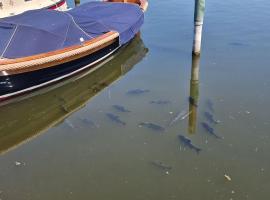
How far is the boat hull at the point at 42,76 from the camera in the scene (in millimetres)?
10562

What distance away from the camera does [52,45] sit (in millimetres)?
11516

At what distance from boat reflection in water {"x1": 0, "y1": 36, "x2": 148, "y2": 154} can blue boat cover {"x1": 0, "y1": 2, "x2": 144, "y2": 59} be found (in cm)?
121

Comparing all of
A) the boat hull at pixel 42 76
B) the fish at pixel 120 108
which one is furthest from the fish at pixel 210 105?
the boat hull at pixel 42 76

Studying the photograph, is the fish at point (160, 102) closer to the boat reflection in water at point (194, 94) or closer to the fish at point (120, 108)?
the boat reflection in water at point (194, 94)

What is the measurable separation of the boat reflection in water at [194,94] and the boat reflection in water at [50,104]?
7.25 ft

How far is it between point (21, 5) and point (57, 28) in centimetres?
615

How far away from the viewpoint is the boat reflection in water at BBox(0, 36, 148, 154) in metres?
9.77

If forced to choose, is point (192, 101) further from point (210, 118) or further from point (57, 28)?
point (57, 28)

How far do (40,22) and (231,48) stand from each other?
7229 mm

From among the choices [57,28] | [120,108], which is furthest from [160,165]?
[57,28]

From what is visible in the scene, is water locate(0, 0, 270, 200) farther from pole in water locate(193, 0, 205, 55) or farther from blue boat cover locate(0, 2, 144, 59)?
blue boat cover locate(0, 2, 144, 59)

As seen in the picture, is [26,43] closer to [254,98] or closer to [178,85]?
[178,85]

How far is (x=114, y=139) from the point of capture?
9141 millimetres

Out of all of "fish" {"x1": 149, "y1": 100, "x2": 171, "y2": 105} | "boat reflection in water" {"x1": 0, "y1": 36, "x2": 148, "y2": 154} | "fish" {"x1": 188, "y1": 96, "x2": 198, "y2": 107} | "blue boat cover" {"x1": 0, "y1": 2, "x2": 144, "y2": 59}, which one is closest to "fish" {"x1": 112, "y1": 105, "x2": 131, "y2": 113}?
"fish" {"x1": 149, "y1": 100, "x2": 171, "y2": 105}
